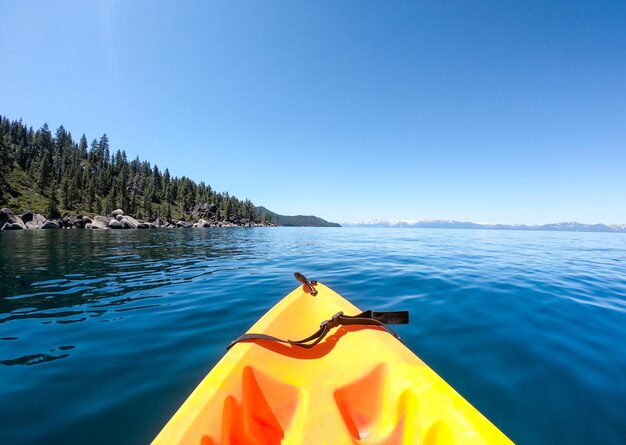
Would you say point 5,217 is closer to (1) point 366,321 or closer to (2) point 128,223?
(2) point 128,223

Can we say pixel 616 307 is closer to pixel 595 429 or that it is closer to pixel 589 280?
pixel 589 280

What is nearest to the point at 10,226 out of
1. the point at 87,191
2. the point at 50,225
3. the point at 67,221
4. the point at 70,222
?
the point at 50,225

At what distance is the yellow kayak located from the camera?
1.76m

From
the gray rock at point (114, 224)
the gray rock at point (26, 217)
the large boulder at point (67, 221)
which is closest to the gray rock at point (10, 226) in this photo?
the gray rock at point (26, 217)

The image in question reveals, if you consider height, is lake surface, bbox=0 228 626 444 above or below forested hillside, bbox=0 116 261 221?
below

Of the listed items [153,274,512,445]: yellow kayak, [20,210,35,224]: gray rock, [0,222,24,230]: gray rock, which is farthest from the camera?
[20,210,35,224]: gray rock

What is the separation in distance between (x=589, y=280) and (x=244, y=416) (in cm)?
1279

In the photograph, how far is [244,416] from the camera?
6.98 ft

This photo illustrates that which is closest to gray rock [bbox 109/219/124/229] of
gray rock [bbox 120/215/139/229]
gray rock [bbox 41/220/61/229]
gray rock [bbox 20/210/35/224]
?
gray rock [bbox 120/215/139/229]

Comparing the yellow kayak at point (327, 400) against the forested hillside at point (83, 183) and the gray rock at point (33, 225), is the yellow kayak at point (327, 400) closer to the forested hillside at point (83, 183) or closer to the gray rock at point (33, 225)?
the gray rock at point (33, 225)

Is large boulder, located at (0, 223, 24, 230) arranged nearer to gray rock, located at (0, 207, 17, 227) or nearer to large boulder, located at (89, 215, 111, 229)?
gray rock, located at (0, 207, 17, 227)

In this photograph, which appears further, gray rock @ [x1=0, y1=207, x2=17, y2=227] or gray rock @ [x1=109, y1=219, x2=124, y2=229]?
gray rock @ [x1=109, y1=219, x2=124, y2=229]

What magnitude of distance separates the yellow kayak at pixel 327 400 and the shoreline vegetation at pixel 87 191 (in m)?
67.2

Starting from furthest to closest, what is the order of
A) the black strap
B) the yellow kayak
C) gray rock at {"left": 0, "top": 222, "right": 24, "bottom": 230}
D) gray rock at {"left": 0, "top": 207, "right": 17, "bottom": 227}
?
gray rock at {"left": 0, "top": 222, "right": 24, "bottom": 230} → gray rock at {"left": 0, "top": 207, "right": 17, "bottom": 227} → the black strap → the yellow kayak
